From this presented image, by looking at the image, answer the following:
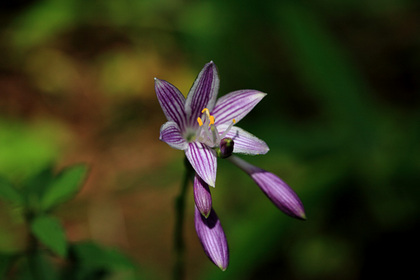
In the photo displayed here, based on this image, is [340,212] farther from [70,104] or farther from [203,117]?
[70,104]

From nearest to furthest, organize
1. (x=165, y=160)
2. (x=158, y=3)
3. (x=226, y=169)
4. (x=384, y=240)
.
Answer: (x=384, y=240)
(x=226, y=169)
(x=165, y=160)
(x=158, y=3)

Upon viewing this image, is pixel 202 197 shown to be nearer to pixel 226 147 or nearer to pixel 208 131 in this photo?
pixel 226 147

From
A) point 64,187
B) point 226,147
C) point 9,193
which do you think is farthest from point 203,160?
point 9,193

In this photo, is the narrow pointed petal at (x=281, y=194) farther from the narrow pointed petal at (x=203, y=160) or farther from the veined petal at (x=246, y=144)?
the narrow pointed petal at (x=203, y=160)

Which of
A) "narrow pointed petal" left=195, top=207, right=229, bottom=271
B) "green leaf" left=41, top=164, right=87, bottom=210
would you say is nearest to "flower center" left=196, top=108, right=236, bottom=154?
"narrow pointed petal" left=195, top=207, right=229, bottom=271

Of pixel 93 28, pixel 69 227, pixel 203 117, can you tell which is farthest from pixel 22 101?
pixel 203 117

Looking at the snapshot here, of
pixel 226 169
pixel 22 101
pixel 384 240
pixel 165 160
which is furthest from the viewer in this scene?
pixel 22 101
